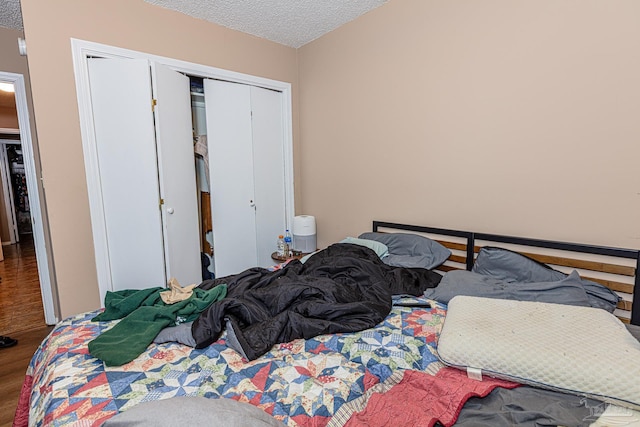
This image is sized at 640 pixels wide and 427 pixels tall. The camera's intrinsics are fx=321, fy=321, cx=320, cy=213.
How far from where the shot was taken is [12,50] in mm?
2725

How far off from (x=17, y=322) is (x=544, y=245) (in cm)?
432

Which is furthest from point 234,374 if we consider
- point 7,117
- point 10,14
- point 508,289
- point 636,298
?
point 7,117

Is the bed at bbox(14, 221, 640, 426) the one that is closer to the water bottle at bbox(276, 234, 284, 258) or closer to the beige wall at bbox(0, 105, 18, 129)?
the water bottle at bbox(276, 234, 284, 258)

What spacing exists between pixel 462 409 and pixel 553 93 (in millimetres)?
1709

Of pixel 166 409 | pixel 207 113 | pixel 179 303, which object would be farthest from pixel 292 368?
pixel 207 113

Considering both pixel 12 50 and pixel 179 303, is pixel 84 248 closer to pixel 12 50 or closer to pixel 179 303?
pixel 179 303

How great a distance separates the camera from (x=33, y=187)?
282 centimetres

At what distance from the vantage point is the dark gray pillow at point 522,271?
62.4 inches

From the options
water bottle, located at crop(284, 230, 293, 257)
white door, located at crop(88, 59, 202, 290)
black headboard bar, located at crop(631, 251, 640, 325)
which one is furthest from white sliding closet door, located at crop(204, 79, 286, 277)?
black headboard bar, located at crop(631, 251, 640, 325)

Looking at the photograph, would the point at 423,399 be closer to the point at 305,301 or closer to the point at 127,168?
the point at 305,301

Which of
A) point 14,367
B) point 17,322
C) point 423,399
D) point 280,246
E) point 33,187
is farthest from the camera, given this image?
point 280,246

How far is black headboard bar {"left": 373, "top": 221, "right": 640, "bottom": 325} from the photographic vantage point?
1.58 meters

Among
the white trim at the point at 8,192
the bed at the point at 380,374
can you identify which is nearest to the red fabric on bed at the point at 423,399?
the bed at the point at 380,374

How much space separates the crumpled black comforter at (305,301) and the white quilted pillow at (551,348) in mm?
428
